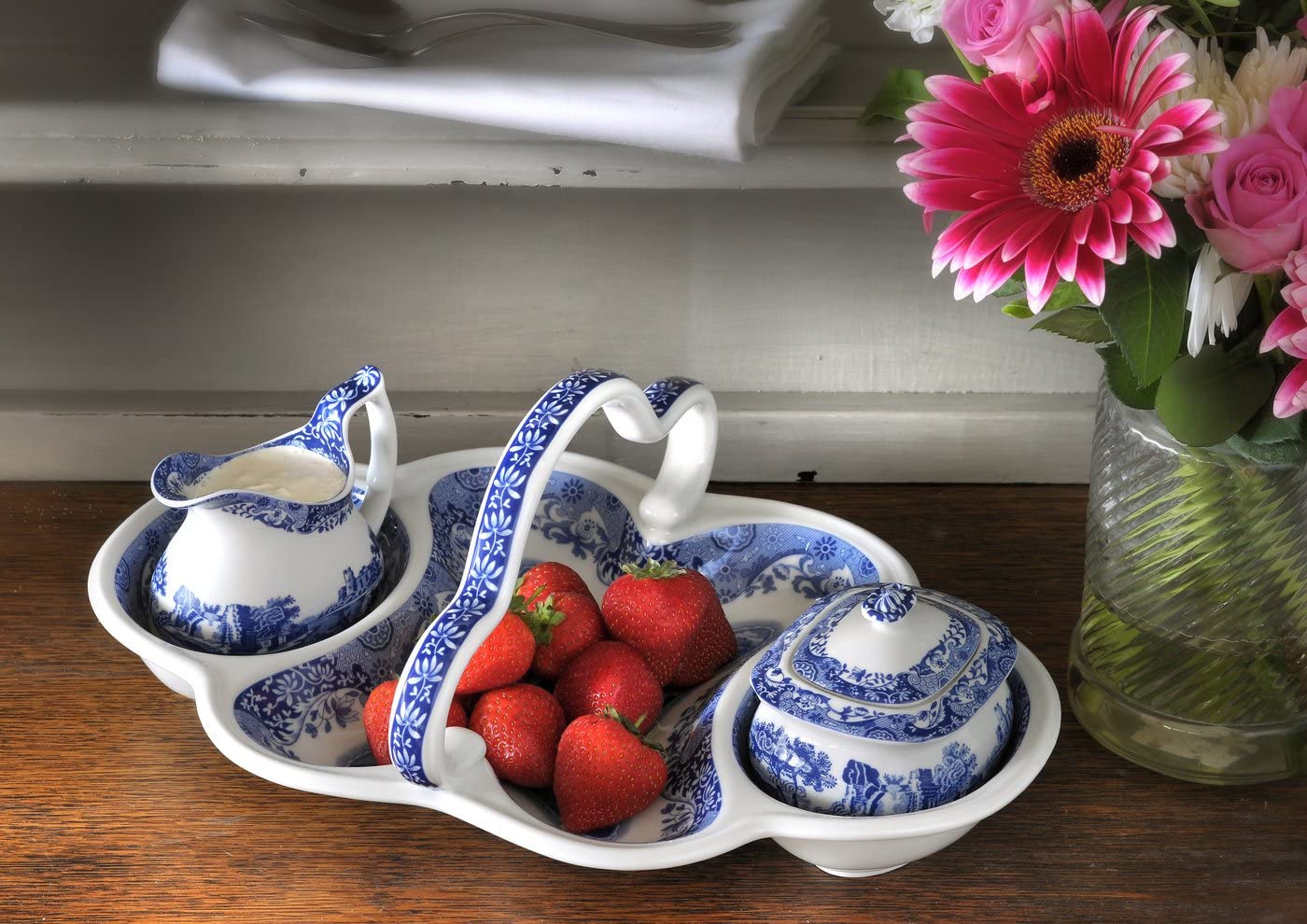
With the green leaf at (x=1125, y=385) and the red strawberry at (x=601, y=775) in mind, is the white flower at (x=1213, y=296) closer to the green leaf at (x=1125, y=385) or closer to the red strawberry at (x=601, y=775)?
the green leaf at (x=1125, y=385)

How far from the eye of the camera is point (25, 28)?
71 cm

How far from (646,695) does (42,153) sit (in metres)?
0.44

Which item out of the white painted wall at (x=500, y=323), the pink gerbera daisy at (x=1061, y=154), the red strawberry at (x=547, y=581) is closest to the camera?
the pink gerbera daisy at (x=1061, y=154)

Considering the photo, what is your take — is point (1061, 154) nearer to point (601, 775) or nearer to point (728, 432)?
point (601, 775)

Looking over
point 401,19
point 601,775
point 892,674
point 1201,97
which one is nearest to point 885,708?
point 892,674

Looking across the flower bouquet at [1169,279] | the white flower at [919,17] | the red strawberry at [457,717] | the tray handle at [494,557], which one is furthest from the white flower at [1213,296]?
the red strawberry at [457,717]

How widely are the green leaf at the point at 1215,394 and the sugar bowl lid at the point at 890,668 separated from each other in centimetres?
11

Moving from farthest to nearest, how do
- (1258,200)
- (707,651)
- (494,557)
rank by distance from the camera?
(707,651), (494,557), (1258,200)

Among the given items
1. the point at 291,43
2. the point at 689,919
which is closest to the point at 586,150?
the point at 291,43

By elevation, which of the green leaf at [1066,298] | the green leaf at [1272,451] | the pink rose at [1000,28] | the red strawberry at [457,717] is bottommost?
the red strawberry at [457,717]

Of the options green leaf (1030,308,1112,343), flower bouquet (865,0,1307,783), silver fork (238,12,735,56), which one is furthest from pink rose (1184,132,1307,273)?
silver fork (238,12,735,56)

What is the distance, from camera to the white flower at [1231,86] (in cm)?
39

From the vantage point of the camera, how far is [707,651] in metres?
0.60

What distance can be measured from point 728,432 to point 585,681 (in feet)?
0.95
